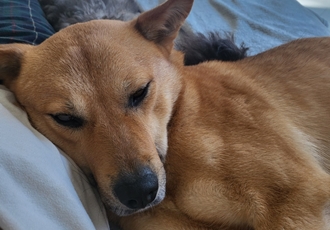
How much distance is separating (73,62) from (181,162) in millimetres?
448

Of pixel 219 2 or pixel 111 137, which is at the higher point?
pixel 111 137

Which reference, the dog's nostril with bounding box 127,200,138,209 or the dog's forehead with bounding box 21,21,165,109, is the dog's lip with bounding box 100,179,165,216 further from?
the dog's forehead with bounding box 21,21,165,109

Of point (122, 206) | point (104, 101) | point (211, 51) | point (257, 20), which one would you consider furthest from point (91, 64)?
point (257, 20)

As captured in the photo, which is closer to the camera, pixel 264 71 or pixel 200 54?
pixel 264 71

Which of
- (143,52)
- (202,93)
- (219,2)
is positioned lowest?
(219,2)

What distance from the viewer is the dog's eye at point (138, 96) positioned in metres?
1.15

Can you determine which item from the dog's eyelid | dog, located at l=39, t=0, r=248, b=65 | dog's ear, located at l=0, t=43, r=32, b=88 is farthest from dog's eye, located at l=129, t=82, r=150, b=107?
dog, located at l=39, t=0, r=248, b=65

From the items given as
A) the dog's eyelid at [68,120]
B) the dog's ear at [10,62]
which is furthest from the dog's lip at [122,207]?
the dog's ear at [10,62]

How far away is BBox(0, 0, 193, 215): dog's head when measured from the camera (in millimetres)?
1032

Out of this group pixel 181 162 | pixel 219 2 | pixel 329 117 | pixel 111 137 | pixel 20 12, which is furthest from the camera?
pixel 219 2

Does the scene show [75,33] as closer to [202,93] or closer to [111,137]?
[111,137]

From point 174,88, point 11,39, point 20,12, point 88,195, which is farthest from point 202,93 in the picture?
point 20,12

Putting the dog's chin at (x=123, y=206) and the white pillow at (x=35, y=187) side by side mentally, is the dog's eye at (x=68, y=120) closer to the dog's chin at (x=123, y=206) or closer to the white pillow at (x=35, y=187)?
the white pillow at (x=35, y=187)

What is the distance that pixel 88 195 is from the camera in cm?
107
